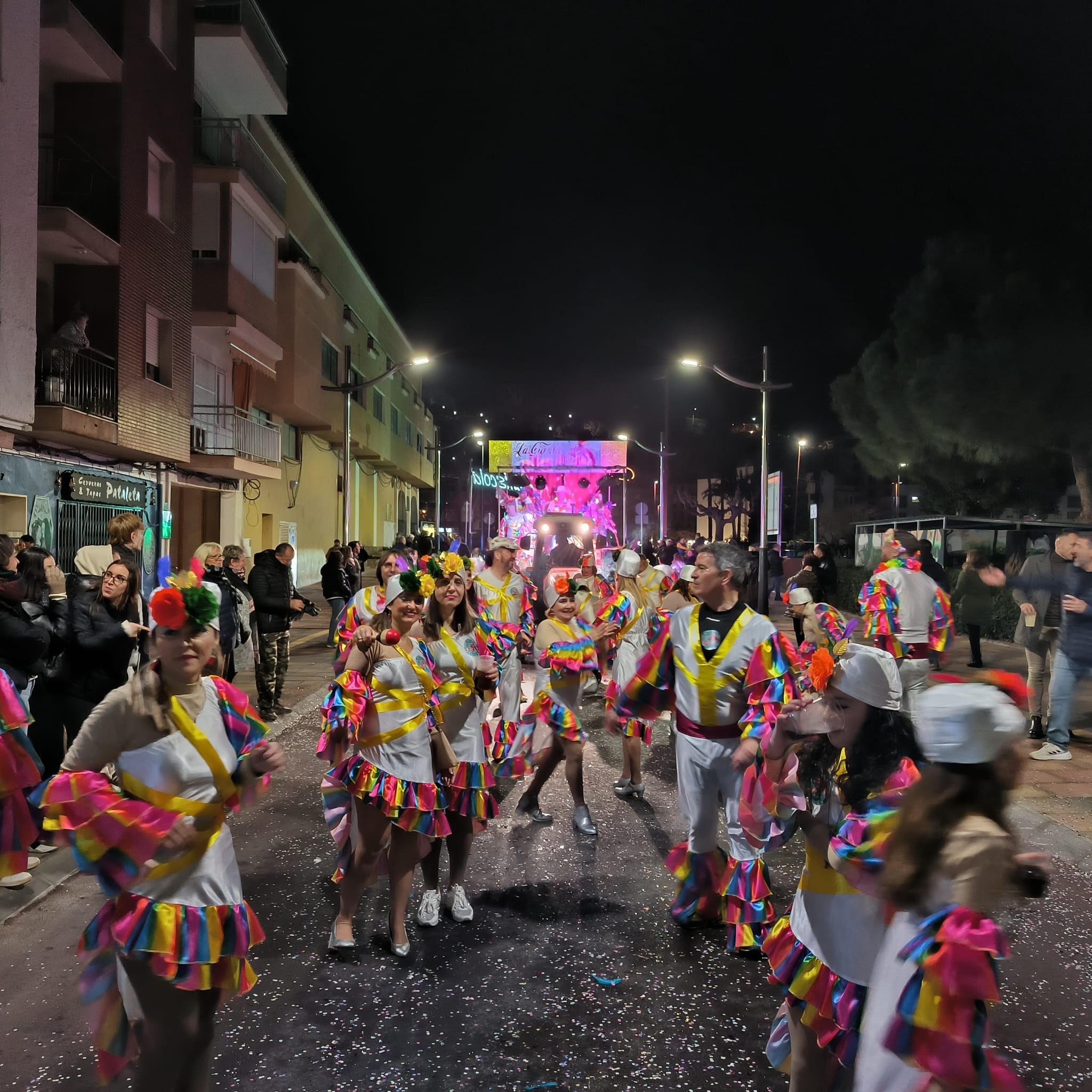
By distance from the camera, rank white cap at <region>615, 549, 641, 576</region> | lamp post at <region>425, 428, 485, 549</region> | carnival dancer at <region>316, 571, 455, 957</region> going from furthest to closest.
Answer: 1. lamp post at <region>425, 428, 485, 549</region>
2. white cap at <region>615, 549, 641, 576</region>
3. carnival dancer at <region>316, 571, 455, 957</region>

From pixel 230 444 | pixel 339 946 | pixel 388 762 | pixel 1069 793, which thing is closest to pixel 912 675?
pixel 1069 793

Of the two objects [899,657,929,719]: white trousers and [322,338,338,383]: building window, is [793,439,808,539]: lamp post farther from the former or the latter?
[899,657,929,719]: white trousers

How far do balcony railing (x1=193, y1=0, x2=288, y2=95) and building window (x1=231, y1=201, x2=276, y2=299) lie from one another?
3828 mm

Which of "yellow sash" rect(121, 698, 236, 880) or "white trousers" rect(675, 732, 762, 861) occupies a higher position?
"yellow sash" rect(121, 698, 236, 880)

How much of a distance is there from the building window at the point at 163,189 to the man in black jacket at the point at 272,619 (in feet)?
46.1

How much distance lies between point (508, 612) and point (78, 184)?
16.0 meters

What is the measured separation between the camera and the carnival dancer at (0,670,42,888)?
3.96 meters

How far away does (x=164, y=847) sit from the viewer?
2.73m

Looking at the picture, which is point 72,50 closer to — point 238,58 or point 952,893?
point 238,58

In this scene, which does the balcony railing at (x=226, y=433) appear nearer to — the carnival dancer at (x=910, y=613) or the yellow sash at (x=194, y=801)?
the carnival dancer at (x=910, y=613)

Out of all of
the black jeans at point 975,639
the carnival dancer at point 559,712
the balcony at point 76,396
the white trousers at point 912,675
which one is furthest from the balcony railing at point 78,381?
the black jeans at point 975,639

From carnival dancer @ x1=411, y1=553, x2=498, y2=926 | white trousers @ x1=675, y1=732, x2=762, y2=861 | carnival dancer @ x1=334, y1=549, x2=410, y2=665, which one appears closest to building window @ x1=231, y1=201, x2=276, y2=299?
carnival dancer @ x1=334, y1=549, x2=410, y2=665

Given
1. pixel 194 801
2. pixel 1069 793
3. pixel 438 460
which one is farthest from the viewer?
pixel 438 460

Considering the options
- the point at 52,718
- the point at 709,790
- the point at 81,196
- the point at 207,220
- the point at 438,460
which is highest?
the point at 207,220
